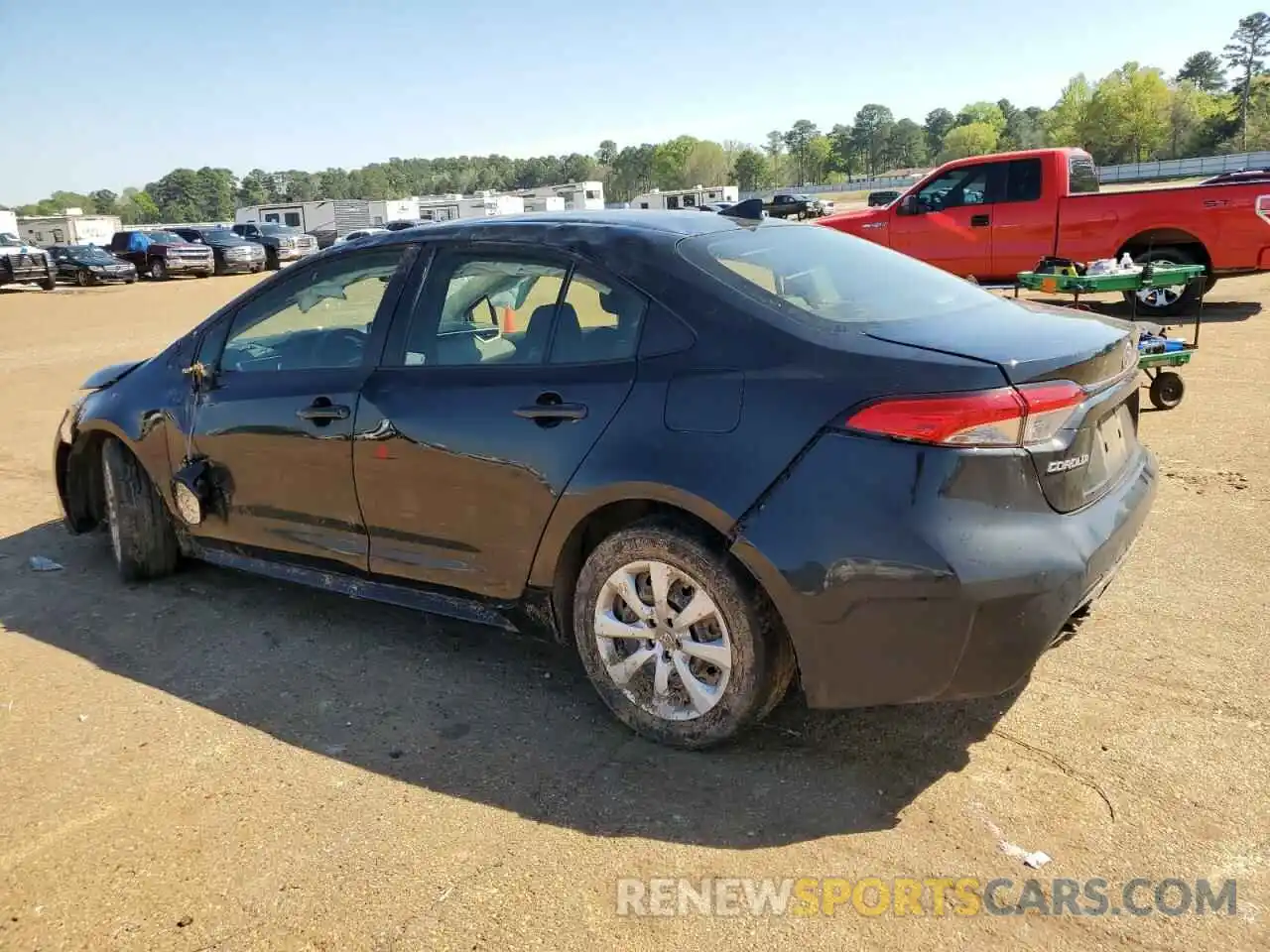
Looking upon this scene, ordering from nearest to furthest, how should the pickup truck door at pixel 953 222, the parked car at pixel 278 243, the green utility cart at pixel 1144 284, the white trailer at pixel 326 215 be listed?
the green utility cart at pixel 1144 284 < the pickup truck door at pixel 953 222 < the parked car at pixel 278 243 < the white trailer at pixel 326 215

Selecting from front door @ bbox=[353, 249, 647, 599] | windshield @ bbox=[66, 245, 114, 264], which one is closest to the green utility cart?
front door @ bbox=[353, 249, 647, 599]

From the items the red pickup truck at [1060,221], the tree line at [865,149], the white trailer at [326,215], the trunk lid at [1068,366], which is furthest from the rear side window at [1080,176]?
the tree line at [865,149]

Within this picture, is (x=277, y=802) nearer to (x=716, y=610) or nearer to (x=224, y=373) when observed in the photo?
(x=716, y=610)

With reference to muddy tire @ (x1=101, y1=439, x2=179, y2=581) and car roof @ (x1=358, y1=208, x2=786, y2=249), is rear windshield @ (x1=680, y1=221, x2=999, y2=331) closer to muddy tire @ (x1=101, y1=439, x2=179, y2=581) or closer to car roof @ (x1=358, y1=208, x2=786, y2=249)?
car roof @ (x1=358, y1=208, x2=786, y2=249)

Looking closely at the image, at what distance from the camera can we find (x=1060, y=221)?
11828 mm

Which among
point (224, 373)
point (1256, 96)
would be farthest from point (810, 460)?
point (1256, 96)

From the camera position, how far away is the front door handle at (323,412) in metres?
3.78

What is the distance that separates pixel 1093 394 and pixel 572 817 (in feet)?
6.36

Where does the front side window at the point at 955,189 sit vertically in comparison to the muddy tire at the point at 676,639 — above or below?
above

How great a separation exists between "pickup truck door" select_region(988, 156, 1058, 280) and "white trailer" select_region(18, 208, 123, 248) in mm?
65327

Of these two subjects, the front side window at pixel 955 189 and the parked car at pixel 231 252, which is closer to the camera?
the front side window at pixel 955 189

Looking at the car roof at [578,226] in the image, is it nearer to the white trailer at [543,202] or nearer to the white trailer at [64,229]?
the white trailer at [543,202]

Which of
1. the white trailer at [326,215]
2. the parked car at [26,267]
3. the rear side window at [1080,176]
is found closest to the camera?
the rear side window at [1080,176]

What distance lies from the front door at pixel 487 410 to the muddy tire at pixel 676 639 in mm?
324
